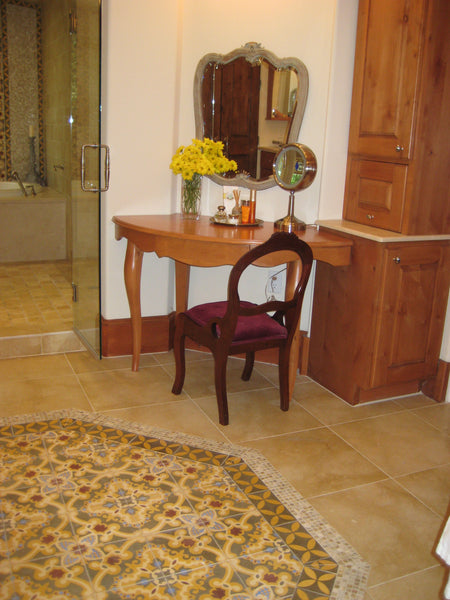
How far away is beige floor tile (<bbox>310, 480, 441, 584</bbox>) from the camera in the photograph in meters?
1.91

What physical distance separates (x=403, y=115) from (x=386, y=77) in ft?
0.73

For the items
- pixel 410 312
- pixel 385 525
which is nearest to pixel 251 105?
pixel 410 312

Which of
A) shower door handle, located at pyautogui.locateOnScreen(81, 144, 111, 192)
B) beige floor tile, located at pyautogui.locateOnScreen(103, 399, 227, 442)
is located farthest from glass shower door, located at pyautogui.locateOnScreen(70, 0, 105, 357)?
beige floor tile, located at pyautogui.locateOnScreen(103, 399, 227, 442)

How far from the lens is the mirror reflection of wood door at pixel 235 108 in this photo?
3.24 m

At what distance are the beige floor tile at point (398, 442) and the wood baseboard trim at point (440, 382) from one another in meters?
0.25

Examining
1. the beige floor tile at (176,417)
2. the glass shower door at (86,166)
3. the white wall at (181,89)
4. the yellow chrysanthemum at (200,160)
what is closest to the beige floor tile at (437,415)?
the white wall at (181,89)

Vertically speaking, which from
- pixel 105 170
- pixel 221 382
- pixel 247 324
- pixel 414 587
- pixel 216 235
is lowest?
pixel 414 587

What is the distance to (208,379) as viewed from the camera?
323 centimetres

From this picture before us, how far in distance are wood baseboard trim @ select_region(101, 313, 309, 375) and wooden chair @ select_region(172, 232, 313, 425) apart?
0.55 metres

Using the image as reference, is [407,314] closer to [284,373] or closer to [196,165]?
[284,373]

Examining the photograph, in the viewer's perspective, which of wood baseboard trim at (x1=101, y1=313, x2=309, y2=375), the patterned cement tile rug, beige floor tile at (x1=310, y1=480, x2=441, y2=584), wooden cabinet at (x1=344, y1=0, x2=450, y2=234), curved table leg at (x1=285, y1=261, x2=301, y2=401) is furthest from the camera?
wood baseboard trim at (x1=101, y1=313, x2=309, y2=375)

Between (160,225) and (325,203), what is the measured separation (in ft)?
2.86

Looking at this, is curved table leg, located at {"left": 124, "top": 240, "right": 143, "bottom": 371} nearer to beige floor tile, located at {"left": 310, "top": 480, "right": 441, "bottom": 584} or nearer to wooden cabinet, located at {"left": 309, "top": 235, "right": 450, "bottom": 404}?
wooden cabinet, located at {"left": 309, "top": 235, "right": 450, "bottom": 404}

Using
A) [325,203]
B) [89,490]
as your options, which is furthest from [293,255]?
[89,490]
